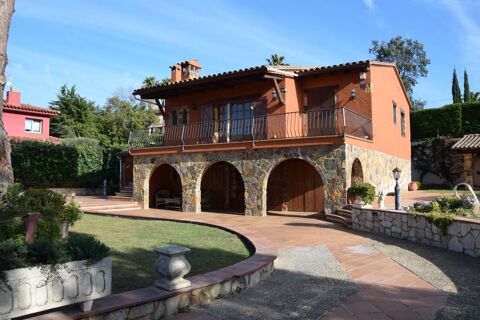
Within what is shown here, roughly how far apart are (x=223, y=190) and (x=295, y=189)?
145 inches

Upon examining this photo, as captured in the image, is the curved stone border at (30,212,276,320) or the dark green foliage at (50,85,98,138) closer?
the curved stone border at (30,212,276,320)

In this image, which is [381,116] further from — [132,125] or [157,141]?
[132,125]

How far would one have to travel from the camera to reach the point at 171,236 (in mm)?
9508

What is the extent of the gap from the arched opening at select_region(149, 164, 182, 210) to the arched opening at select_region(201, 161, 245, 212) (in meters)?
1.29

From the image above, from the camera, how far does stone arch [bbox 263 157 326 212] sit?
14617 mm

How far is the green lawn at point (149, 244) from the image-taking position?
5930mm

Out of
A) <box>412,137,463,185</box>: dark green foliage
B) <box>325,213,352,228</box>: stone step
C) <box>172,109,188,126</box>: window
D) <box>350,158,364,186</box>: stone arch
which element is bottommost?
<box>325,213,352,228</box>: stone step

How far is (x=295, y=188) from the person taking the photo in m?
15.1

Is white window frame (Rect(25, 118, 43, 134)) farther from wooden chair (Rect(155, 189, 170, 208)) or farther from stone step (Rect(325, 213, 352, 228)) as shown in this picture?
stone step (Rect(325, 213, 352, 228))

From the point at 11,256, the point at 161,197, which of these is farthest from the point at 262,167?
the point at 11,256

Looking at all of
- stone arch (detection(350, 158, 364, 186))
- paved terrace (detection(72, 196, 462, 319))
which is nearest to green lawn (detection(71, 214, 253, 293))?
paved terrace (detection(72, 196, 462, 319))

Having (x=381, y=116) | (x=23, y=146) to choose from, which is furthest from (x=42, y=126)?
(x=381, y=116)

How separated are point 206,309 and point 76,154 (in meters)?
19.7

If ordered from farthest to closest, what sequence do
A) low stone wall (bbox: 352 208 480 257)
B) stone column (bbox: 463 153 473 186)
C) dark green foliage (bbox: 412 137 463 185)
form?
dark green foliage (bbox: 412 137 463 185), stone column (bbox: 463 153 473 186), low stone wall (bbox: 352 208 480 257)
